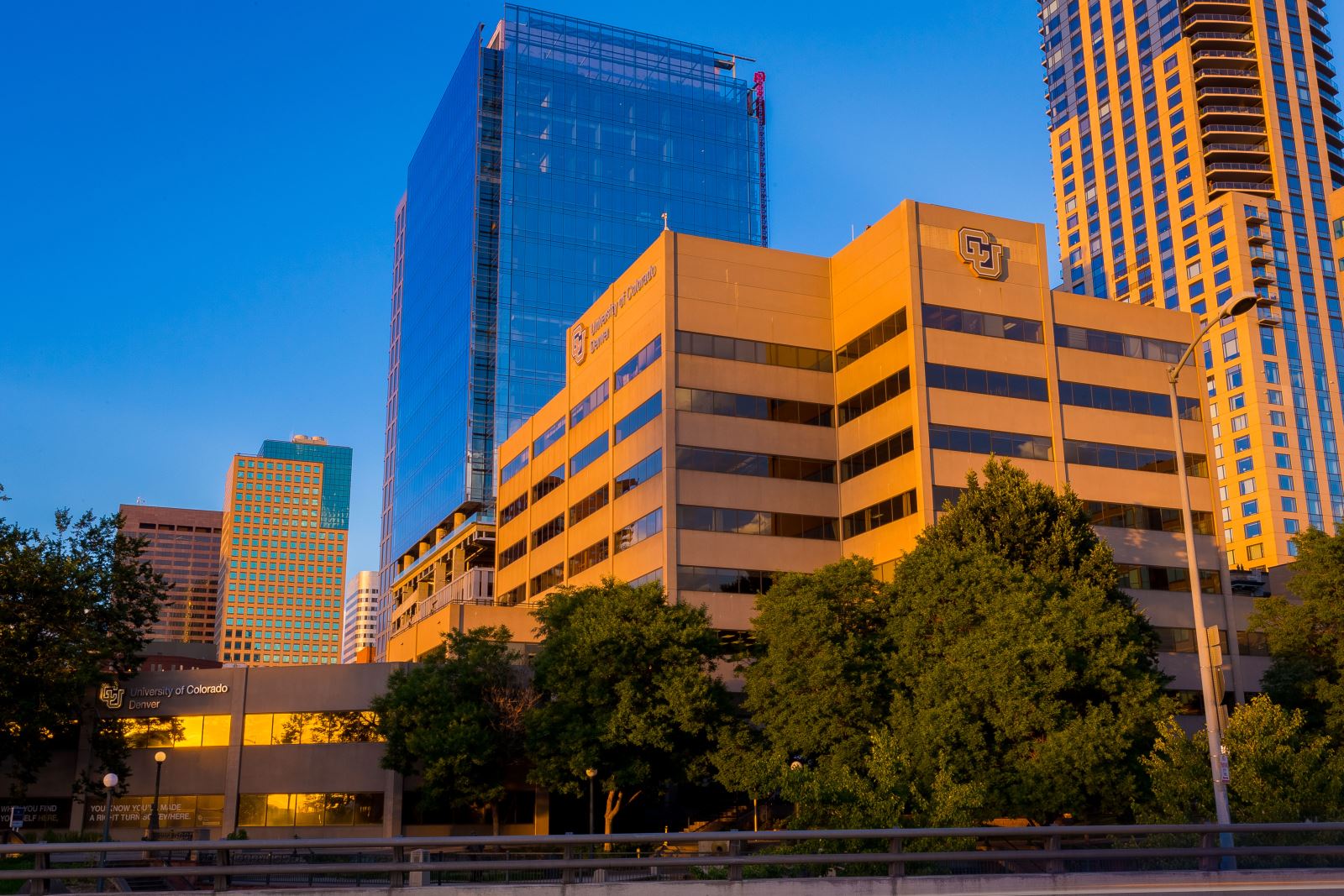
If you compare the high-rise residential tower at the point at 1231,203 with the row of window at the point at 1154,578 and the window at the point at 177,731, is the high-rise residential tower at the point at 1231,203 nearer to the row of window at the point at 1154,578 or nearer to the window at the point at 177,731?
the row of window at the point at 1154,578

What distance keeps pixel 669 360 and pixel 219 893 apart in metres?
56.5

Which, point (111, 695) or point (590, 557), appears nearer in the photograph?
point (111, 695)

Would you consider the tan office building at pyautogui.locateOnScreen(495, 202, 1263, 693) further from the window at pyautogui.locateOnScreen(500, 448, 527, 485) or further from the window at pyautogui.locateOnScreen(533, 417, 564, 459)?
the window at pyautogui.locateOnScreen(500, 448, 527, 485)

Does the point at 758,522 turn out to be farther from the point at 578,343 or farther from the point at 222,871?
the point at 222,871

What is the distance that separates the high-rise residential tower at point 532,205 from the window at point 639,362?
47.9 m

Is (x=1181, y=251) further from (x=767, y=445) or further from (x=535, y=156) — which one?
(x=767, y=445)

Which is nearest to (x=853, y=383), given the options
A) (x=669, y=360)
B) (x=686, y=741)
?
(x=669, y=360)

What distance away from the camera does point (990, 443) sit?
67562 mm

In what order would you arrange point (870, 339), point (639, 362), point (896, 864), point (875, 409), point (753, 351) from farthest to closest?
point (639, 362)
point (753, 351)
point (870, 339)
point (875, 409)
point (896, 864)

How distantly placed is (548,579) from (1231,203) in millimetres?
103747

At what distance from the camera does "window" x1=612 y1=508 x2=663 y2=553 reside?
68312 mm

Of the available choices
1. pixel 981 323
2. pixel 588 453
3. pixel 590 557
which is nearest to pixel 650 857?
pixel 981 323

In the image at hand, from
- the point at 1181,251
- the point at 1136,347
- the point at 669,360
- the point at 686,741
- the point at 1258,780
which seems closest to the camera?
the point at 1258,780

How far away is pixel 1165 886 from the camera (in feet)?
52.5
